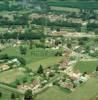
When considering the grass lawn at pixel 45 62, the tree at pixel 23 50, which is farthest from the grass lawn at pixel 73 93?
the tree at pixel 23 50

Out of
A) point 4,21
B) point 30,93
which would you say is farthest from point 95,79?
point 4,21

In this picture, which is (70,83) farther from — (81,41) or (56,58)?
(81,41)

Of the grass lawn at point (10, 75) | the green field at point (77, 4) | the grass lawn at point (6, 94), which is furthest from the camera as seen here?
the green field at point (77, 4)

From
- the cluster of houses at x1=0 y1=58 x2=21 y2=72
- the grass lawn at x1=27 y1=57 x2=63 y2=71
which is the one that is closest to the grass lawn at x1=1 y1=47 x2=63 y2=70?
the grass lawn at x1=27 y1=57 x2=63 y2=71

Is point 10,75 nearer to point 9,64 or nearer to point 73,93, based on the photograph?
point 9,64

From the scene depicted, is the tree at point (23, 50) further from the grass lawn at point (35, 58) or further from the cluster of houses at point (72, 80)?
the cluster of houses at point (72, 80)

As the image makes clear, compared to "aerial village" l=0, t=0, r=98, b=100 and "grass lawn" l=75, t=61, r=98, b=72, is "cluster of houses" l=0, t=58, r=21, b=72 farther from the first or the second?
"grass lawn" l=75, t=61, r=98, b=72

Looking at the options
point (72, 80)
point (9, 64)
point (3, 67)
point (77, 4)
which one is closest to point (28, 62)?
point (9, 64)

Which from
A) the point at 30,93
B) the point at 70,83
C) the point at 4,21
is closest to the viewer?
the point at 30,93
